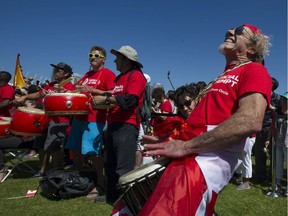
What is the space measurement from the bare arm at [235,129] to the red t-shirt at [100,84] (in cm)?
314

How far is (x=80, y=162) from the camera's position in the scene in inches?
207

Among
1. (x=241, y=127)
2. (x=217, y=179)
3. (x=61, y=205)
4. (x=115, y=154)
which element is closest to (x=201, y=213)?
(x=217, y=179)

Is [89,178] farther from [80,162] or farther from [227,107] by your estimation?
[227,107]

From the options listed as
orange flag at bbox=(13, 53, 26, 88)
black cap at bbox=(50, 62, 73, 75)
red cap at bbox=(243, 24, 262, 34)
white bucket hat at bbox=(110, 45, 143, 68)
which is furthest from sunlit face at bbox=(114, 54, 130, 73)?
orange flag at bbox=(13, 53, 26, 88)

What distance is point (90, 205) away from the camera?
4.29 m

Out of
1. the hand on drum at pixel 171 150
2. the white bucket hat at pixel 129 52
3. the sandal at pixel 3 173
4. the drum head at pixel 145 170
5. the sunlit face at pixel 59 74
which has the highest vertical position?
the white bucket hat at pixel 129 52

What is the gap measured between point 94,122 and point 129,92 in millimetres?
1029

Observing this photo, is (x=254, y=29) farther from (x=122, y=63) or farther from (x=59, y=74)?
(x=59, y=74)

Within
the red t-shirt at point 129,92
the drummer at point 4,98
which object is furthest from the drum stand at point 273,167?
the drummer at point 4,98

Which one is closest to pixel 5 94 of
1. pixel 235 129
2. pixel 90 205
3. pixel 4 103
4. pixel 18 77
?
pixel 4 103

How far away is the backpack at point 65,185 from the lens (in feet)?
15.1

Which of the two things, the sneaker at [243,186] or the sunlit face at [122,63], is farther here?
the sneaker at [243,186]

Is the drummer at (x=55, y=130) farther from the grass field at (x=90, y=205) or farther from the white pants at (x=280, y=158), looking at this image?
the white pants at (x=280, y=158)

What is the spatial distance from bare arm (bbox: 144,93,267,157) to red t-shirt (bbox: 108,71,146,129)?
237 centimetres
